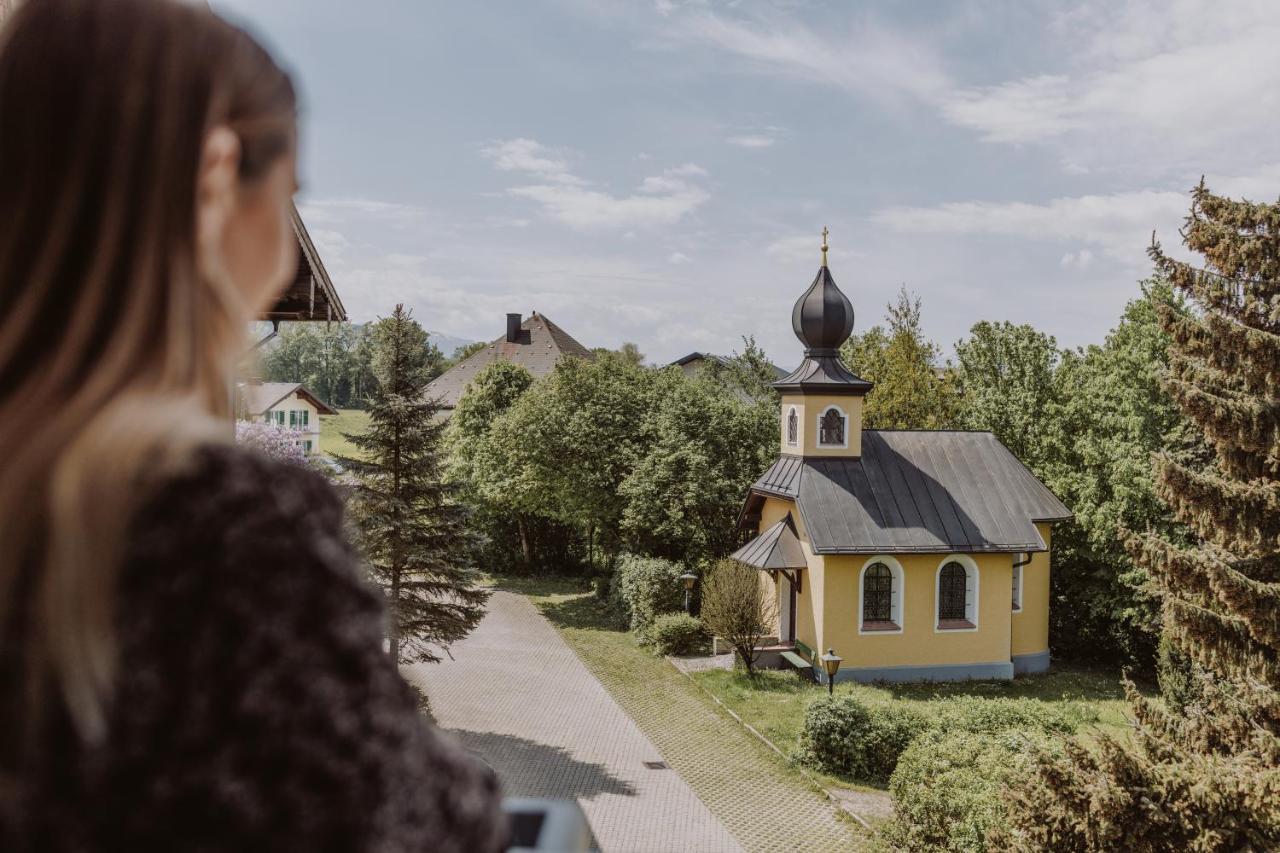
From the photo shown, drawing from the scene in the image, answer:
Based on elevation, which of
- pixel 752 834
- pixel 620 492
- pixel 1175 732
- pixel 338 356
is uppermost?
pixel 338 356

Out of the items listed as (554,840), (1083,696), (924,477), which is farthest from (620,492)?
(554,840)

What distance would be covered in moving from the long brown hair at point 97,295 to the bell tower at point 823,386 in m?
21.6

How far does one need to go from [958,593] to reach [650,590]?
782 centimetres

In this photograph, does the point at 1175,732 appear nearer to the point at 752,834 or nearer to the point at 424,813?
the point at 752,834

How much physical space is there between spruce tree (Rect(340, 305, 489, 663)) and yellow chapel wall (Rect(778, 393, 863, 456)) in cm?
893

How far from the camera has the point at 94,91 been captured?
2.80 feet

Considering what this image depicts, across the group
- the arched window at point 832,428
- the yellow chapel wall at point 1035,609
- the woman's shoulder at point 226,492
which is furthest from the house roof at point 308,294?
the yellow chapel wall at point 1035,609

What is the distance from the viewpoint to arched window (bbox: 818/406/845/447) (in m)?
22.2

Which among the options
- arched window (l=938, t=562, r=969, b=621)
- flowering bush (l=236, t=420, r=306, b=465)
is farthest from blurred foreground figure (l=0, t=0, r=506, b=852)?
arched window (l=938, t=562, r=969, b=621)

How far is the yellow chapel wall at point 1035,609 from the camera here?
890 inches

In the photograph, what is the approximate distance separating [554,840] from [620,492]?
26.0 m

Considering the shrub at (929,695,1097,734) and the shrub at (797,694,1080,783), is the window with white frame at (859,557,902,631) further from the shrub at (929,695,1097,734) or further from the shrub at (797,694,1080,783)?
the shrub at (929,695,1097,734)

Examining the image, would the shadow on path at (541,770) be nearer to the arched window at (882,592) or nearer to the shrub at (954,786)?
the shrub at (954,786)

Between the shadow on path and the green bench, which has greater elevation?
the green bench
